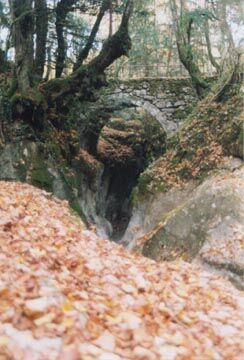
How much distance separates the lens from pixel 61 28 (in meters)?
12.0

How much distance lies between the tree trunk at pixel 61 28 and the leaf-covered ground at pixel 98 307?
344 inches

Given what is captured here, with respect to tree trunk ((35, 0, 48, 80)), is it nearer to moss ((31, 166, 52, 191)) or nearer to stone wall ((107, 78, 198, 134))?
moss ((31, 166, 52, 191))

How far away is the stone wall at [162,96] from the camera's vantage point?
16.6m

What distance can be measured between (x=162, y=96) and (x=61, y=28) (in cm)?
583

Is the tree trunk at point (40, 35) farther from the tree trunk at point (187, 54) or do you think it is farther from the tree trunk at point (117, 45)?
the tree trunk at point (187, 54)

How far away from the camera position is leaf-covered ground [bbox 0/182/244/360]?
7.25 feet

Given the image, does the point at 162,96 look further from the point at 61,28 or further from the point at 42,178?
the point at 42,178

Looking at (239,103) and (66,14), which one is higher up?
(66,14)

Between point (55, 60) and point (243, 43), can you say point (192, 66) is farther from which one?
point (55, 60)

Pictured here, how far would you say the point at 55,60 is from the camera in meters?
12.7

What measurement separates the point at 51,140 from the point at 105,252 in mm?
6619

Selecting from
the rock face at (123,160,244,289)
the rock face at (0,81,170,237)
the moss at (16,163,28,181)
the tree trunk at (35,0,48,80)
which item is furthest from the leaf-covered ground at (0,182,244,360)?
the tree trunk at (35,0,48,80)

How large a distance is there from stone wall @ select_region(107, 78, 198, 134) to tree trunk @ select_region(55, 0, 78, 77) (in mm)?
4115

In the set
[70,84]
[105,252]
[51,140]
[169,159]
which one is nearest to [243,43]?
[169,159]
